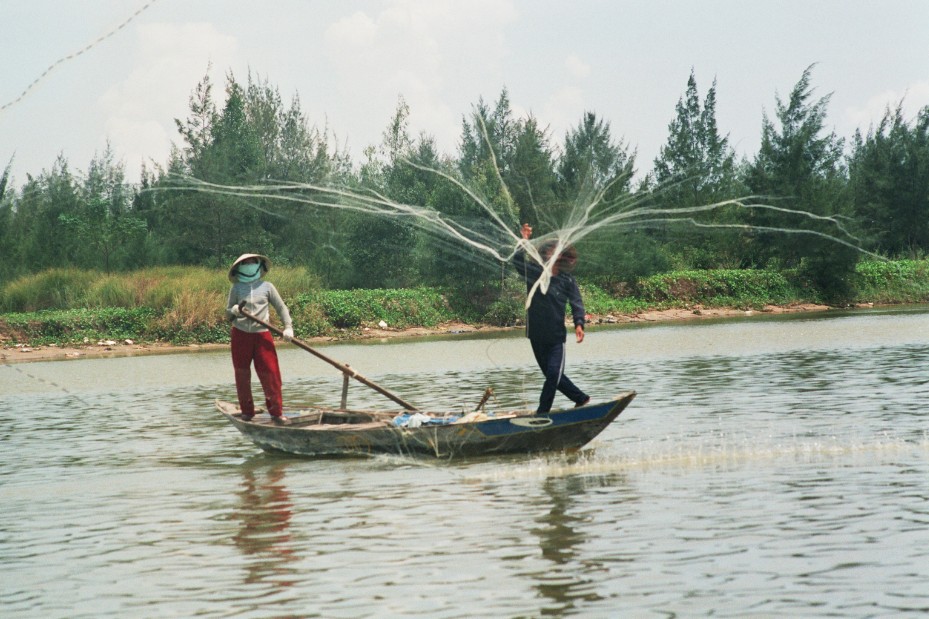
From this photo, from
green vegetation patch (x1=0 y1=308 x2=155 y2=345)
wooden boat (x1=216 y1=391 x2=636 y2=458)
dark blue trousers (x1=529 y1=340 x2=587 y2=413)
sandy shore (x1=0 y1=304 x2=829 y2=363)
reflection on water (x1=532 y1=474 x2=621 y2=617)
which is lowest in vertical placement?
reflection on water (x1=532 y1=474 x2=621 y2=617)

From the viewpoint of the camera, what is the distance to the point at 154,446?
12.9m

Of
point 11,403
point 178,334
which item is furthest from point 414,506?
point 178,334

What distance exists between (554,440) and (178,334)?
80.1 ft

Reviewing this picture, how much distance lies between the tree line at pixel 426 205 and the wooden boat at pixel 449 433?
22479 millimetres

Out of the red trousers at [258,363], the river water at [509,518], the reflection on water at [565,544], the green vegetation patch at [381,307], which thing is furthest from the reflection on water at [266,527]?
the green vegetation patch at [381,307]

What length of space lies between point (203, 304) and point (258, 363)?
22273 millimetres

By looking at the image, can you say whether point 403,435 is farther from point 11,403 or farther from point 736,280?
point 736,280

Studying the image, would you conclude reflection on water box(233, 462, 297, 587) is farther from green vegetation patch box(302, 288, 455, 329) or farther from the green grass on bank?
green vegetation patch box(302, 288, 455, 329)

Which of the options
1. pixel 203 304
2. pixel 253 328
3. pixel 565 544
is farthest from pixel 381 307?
pixel 565 544

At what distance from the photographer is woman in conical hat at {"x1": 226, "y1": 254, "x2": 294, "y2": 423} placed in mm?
11477

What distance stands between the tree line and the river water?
836 inches

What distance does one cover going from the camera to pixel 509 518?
303 inches

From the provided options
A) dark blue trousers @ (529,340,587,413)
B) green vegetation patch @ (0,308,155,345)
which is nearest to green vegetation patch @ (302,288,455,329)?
green vegetation patch @ (0,308,155,345)

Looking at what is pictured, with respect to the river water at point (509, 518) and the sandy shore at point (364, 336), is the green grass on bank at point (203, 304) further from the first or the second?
the river water at point (509, 518)
